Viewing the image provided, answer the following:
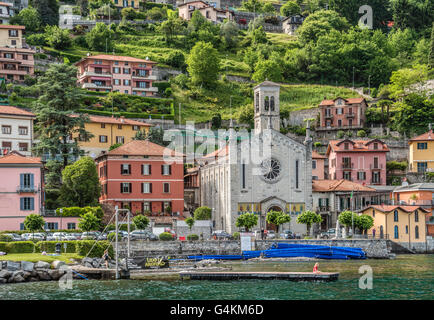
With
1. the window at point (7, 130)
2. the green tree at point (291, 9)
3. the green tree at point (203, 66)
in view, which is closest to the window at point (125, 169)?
the window at point (7, 130)

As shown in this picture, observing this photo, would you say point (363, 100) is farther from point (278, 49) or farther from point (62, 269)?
point (62, 269)

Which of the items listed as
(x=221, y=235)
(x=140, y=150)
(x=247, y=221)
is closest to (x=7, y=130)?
(x=140, y=150)

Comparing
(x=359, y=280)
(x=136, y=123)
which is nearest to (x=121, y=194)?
(x=136, y=123)

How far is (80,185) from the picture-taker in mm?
72750

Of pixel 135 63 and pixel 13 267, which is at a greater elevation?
pixel 135 63

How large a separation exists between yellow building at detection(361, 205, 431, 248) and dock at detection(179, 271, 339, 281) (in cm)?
2740

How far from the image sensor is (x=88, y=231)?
65.1 m

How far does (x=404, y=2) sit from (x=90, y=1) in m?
67.0

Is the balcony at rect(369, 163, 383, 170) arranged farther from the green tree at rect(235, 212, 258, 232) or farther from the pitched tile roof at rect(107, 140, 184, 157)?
the pitched tile roof at rect(107, 140, 184, 157)

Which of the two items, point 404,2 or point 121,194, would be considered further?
point 404,2

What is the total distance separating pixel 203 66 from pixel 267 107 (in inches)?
1704

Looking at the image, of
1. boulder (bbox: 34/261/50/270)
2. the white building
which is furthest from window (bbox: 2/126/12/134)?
boulder (bbox: 34/261/50/270)

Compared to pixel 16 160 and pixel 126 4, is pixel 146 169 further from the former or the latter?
pixel 126 4

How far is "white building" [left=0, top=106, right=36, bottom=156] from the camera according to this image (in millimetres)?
85938
